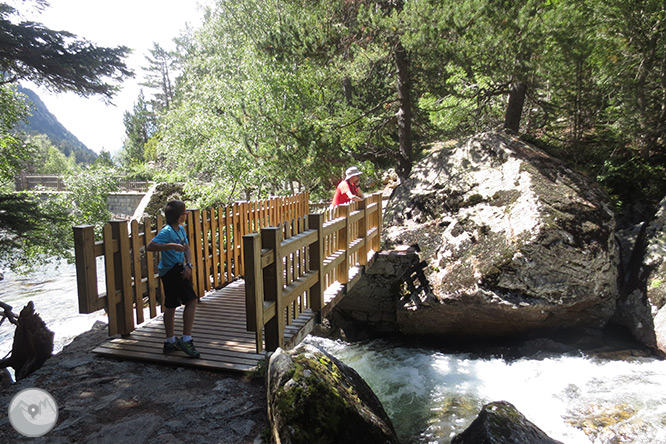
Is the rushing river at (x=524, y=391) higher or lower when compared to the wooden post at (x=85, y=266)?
lower

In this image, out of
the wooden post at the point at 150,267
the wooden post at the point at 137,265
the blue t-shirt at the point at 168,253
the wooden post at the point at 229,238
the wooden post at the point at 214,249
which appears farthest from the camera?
the wooden post at the point at 229,238

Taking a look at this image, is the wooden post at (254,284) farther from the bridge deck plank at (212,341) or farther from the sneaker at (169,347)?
the sneaker at (169,347)

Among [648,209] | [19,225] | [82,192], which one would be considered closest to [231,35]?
[82,192]

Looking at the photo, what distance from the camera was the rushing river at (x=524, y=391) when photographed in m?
5.01

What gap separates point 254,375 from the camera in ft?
12.4

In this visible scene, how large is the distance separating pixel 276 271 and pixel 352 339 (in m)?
5.25

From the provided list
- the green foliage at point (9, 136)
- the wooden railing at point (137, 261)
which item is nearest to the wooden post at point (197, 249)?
the wooden railing at point (137, 261)

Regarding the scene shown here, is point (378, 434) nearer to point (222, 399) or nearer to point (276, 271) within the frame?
point (222, 399)

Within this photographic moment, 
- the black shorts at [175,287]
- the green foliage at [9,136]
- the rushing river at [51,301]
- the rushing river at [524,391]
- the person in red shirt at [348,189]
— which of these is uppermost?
the green foliage at [9,136]

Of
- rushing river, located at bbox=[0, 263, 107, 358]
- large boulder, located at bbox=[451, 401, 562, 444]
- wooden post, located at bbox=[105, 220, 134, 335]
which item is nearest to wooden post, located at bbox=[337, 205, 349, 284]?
Answer: large boulder, located at bbox=[451, 401, 562, 444]

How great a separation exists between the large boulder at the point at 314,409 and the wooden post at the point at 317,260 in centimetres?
209

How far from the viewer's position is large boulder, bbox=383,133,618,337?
22.8ft

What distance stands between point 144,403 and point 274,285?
1.52 m

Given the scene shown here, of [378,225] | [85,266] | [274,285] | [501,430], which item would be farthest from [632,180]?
[85,266]
